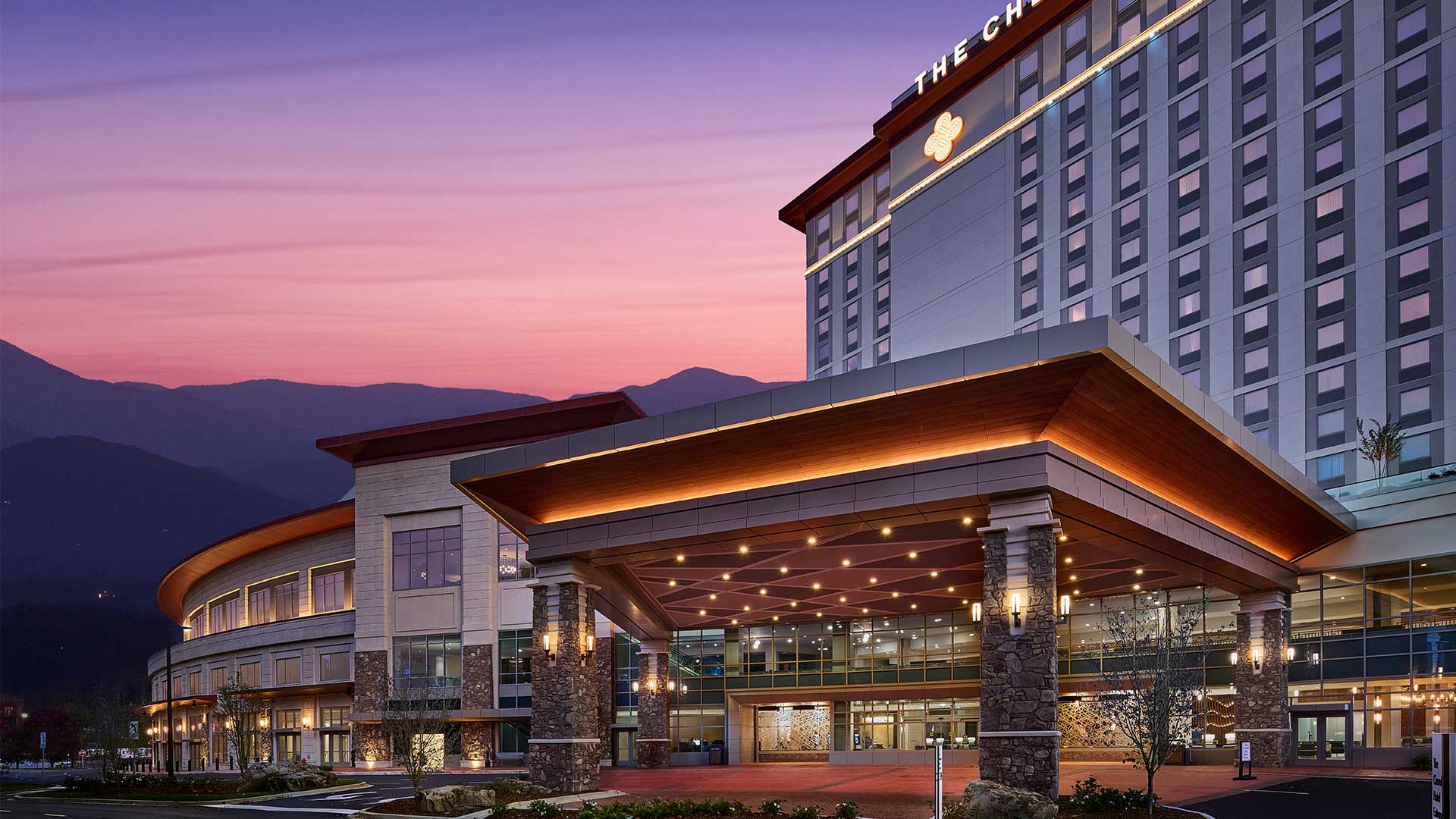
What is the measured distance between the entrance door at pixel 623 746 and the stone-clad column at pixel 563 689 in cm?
2765

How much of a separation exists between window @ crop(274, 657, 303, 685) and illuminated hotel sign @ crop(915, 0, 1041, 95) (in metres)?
59.4

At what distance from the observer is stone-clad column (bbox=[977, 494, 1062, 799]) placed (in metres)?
23.7

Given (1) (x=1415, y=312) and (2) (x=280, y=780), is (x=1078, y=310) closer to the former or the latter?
(1) (x=1415, y=312)

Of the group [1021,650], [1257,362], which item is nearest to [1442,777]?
[1021,650]

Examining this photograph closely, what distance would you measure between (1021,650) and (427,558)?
150 ft

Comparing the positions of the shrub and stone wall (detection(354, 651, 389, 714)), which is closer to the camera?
the shrub

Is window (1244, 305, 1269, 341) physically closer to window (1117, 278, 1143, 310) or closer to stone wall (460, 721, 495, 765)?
window (1117, 278, 1143, 310)

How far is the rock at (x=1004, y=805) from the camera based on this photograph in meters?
21.3

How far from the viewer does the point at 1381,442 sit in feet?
178

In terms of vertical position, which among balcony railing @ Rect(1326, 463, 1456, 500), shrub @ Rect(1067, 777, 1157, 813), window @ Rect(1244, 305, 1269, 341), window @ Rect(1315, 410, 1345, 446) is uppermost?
window @ Rect(1244, 305, 1269, 341)

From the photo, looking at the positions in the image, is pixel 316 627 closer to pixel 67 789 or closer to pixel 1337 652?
pixel 67 789

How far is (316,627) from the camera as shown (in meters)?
69.9

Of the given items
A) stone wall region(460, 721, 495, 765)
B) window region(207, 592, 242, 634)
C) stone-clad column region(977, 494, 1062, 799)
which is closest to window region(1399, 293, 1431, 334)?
stone-clad column region(977, 494, 1062, 799)

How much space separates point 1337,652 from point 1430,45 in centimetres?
3212
